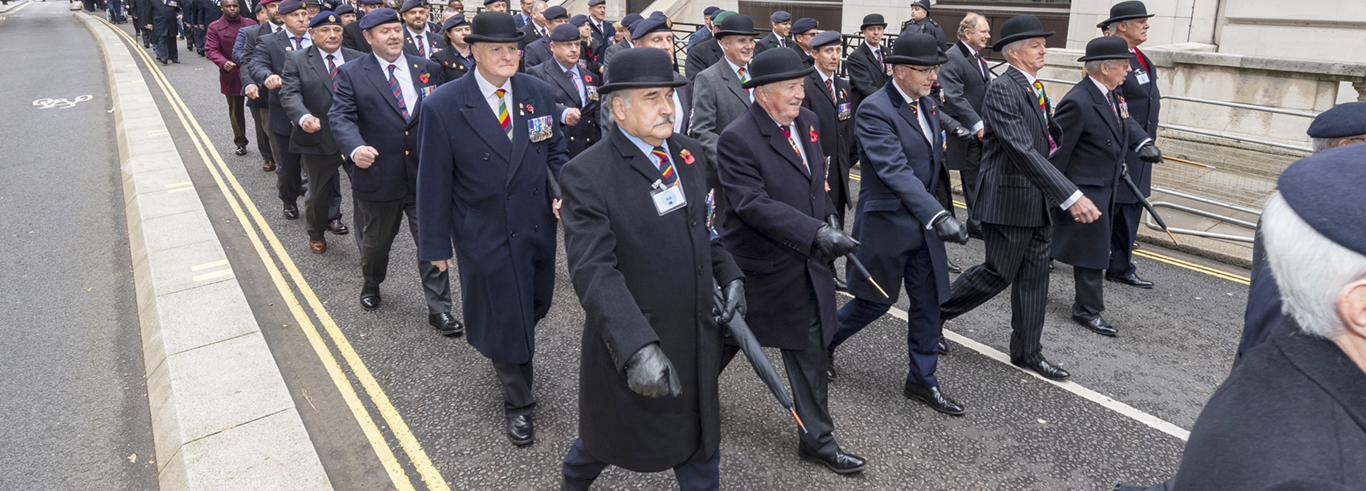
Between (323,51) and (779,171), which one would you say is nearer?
(779,171)

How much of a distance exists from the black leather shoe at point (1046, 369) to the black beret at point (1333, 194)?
3.88m

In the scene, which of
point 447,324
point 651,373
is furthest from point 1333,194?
point 447,324

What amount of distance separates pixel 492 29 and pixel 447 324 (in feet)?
7.47

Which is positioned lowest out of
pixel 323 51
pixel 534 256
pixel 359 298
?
pixel 359 298

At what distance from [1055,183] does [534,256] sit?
2834 millimetres

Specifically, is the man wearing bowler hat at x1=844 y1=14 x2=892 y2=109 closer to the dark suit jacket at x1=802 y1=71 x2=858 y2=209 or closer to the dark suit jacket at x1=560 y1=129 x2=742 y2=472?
the dark suit jacket at x1=802 y1=71 x2=858 y2=209

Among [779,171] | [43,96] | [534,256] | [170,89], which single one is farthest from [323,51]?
[43,96]

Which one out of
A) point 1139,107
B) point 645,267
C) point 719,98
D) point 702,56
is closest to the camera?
point 645,267

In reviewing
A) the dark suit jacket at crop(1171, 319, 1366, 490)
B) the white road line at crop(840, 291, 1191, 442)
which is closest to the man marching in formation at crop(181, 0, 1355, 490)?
the white road line at crop(840, 291, 1191, 442)

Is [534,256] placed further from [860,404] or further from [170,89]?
[170,89]

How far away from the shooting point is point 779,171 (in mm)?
3922

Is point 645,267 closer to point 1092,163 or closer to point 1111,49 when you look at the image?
point 1111,49

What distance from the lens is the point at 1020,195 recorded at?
4.80m

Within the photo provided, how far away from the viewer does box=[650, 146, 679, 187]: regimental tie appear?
10.2 ft
